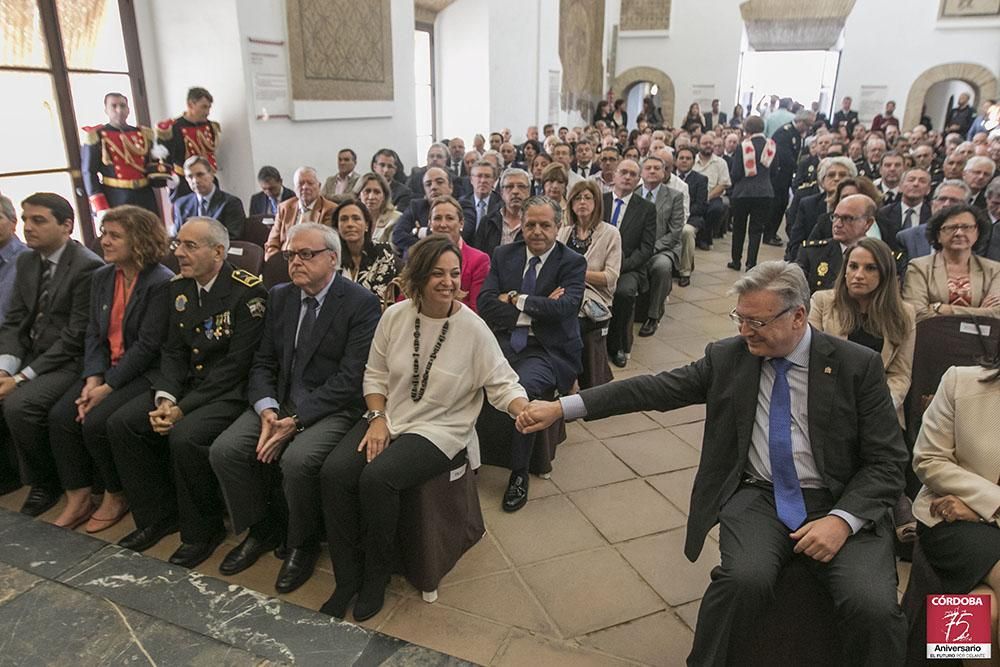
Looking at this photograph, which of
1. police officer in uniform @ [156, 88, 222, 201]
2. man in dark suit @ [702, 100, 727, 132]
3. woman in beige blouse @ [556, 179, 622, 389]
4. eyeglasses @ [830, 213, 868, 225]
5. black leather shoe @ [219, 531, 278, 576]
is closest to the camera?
black leather shoe @ [219, 531, 278, 576]

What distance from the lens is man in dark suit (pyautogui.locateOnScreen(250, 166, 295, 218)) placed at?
5602 mm

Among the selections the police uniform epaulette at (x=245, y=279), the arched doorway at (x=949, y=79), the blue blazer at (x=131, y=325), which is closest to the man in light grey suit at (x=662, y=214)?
the police uniform epaulette at (x=245, y=279)

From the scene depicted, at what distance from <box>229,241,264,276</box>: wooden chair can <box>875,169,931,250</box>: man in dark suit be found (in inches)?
160

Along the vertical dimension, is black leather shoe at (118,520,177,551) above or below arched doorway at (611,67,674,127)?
below

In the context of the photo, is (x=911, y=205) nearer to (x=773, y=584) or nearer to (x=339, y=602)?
(x=773, y=584)

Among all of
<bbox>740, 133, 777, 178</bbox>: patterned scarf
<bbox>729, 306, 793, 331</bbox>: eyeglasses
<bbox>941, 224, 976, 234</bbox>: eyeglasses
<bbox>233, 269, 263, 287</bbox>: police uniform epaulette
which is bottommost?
<bbox>233, 269, 263, 287</bbox>: police uniform epaulette

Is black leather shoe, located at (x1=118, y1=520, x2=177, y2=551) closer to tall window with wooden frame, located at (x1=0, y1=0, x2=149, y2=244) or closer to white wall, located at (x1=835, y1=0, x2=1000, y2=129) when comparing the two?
tall window with wooden frame, located at (x1=0, y1=0, x2=149, y2=244)

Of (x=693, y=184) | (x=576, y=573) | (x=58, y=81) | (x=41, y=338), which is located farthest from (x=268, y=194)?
(x=693, y=184)

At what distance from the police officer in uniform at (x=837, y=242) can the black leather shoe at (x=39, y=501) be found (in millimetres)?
3952

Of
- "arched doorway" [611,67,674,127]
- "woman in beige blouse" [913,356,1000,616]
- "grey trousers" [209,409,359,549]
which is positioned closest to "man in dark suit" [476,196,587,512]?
"grey trousers" [209,409,359,549]

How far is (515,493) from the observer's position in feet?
10.00

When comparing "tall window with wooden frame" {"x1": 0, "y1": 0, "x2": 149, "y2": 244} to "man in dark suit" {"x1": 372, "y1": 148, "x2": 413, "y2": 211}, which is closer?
"tall window with wooden frame" {"x1": 0, "y1": 0, "x2": 149, "y2": 244}

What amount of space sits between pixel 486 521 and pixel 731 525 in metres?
1.25

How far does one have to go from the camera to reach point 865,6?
15336 mm
